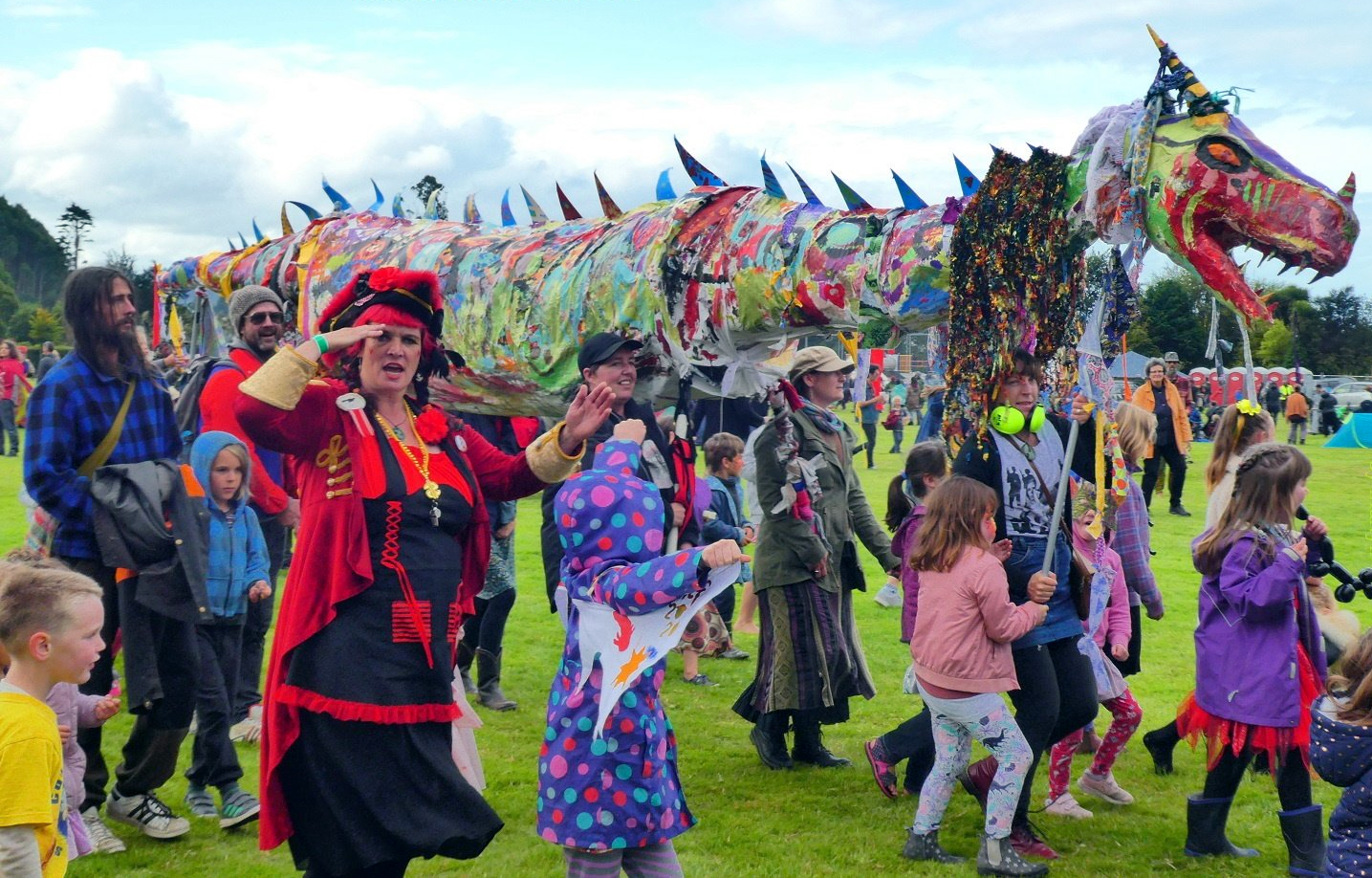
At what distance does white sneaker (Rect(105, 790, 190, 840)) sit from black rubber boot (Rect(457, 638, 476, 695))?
1721mm

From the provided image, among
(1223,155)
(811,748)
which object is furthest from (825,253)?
→ (811,748)

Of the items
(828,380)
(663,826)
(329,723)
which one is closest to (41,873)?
(329,723)

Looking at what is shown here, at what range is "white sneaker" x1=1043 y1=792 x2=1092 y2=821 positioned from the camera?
5.12 m

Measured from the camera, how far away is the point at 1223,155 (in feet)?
16.0

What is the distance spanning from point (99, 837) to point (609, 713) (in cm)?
248

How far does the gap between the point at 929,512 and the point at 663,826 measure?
64.2 inches

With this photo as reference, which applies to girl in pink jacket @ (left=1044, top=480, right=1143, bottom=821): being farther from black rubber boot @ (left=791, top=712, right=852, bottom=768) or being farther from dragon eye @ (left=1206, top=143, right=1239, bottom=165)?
dragon eye @ (left=1206, top=143, right=1239, bottom=165)

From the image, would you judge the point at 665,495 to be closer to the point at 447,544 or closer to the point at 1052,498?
the point at 1052,498

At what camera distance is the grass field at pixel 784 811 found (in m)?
4.60

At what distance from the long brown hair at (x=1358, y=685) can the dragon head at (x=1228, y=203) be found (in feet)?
6.54

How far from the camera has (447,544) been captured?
333 centimetres

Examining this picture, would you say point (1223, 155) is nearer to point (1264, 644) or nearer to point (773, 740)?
point (1264, 644)

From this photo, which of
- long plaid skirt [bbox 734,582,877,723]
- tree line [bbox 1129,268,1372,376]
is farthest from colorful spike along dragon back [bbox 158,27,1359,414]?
long plaid skirt [bbox 734,582,877,723]

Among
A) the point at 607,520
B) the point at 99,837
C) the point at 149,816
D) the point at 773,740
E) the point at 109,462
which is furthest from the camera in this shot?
the point at 773,740
